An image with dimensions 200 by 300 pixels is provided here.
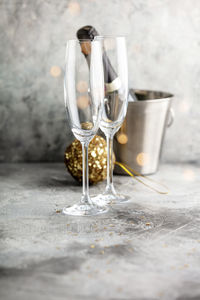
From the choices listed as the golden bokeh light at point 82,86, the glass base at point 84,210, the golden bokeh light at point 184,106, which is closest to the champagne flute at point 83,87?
the golden bokeh light at point 82,86

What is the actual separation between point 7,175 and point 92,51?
1.67 feet

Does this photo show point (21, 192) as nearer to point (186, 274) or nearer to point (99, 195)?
point (99, 195)

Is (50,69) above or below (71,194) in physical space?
above

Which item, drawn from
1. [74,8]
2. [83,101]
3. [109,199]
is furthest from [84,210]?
[74,8]

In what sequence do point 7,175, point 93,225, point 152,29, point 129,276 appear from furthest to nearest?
1. point 152,29
2. point 7,175
3. point 93,225
4. point 129,276

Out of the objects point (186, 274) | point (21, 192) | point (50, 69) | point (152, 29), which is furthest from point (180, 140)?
point (186, 274)

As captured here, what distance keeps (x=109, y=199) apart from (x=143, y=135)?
0.25 m

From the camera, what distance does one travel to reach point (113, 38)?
2.93ft

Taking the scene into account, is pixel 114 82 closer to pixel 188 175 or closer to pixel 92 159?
pixel 92 159

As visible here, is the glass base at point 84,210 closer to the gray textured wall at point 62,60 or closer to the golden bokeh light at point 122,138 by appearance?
the golden bokeh light at point 122,138

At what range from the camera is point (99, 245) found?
2.39 feet

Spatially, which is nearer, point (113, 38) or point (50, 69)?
point (113, 38)

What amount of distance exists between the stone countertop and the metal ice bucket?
9cm

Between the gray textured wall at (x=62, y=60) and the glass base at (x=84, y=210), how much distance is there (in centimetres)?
47
